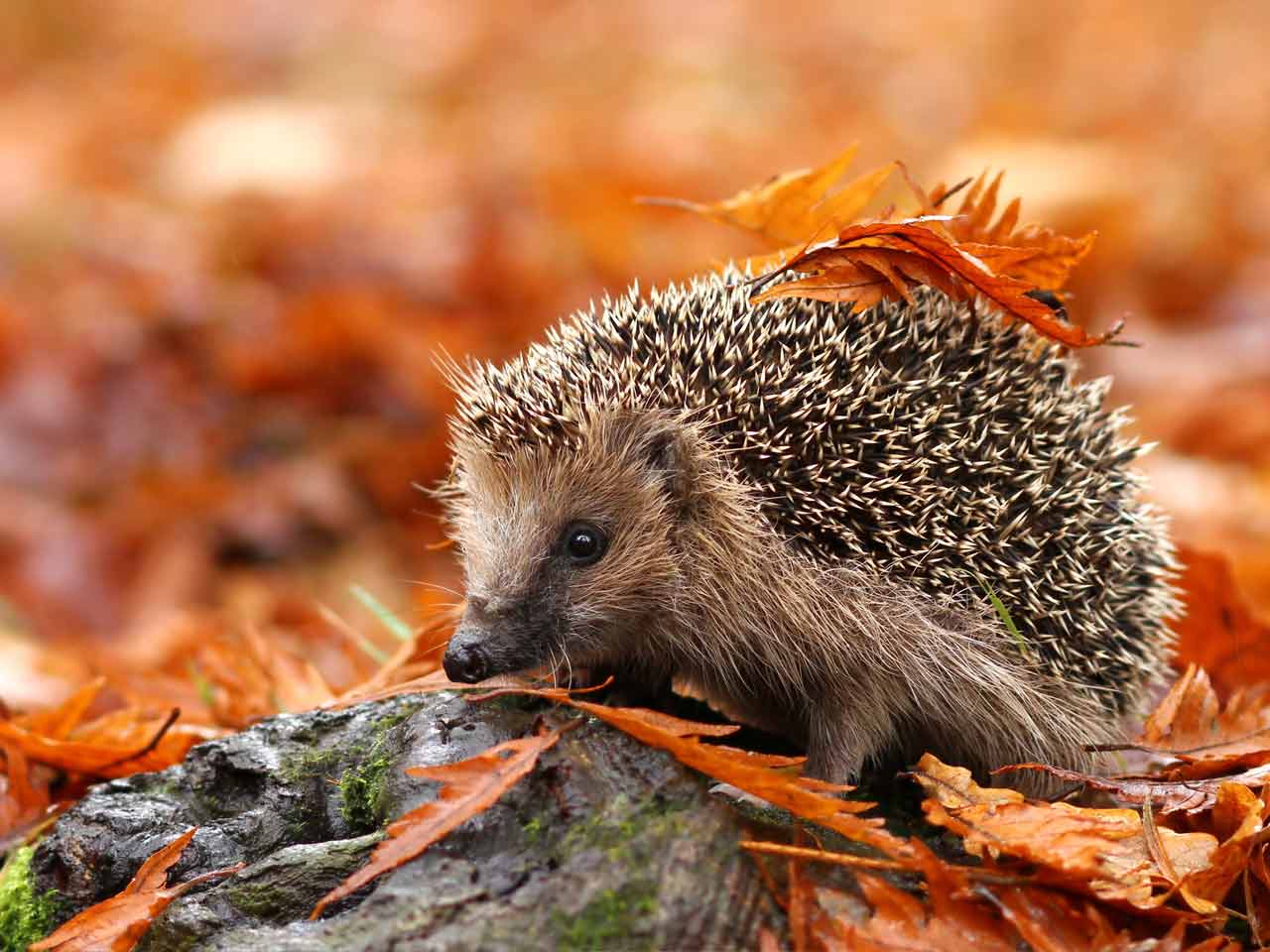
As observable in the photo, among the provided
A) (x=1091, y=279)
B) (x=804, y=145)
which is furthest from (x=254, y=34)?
(x=1091, y=279)

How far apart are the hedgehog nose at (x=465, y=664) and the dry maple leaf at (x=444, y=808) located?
651 millimetres

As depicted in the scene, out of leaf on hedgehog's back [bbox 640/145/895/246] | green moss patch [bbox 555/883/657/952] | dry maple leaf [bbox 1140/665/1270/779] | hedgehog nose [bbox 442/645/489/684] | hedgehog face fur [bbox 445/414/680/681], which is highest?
leaf on hedgehog's back [bbox 640/145/895/246]

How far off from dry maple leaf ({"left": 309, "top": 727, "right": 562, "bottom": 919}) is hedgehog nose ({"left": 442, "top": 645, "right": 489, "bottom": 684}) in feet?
2.14

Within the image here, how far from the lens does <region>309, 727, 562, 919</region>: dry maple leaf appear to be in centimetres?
407

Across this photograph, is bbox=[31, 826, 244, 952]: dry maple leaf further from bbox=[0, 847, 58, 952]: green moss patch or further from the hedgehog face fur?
the hedgehog face fur

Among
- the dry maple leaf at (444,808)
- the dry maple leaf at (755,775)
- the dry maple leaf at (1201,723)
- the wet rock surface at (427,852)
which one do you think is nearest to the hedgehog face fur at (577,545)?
the wet rock surface at (427,852)

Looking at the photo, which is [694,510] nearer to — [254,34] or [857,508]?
[857,508]

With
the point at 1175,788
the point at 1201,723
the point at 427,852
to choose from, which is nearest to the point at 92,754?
the point at 427,852

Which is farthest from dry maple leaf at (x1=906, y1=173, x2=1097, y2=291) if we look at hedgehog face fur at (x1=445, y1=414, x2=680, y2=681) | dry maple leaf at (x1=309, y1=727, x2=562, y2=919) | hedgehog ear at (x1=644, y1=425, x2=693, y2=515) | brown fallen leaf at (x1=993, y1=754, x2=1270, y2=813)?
dry maple leaf at (x1=309, y1=727, x2=562, y2=919)

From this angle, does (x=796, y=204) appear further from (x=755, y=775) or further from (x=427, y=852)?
(x=427, y=852)

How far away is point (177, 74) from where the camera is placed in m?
24.5

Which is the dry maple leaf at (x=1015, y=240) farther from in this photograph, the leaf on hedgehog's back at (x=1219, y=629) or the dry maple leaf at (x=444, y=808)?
the dry maple leaf at (x=444, y=808)

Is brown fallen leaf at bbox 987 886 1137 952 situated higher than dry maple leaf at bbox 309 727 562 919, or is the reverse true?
dry maple leaf at bbox 309 727 562 919

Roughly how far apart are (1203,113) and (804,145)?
6.35 m
